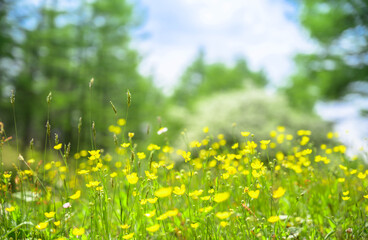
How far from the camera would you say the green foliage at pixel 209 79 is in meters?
23.2

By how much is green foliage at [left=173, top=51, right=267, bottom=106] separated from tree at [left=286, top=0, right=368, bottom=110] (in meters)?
8.68

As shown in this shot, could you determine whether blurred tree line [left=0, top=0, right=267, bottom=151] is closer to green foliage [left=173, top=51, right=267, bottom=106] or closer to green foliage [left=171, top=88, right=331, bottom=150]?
green foliage [left=171, top=88, right=331, bottom=150]

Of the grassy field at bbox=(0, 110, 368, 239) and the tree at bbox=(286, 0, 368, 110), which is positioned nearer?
the grassy field at bbox=(0, 110, 368, 239)

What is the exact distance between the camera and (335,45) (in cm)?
1281

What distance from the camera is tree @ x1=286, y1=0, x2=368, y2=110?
12211 mm

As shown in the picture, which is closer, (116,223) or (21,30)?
(116,223)

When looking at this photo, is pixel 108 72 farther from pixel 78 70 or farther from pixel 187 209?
pixel 187 209

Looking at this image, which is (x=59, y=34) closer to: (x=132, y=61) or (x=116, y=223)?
(x=132, y=61)

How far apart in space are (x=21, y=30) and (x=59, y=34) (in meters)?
1.91

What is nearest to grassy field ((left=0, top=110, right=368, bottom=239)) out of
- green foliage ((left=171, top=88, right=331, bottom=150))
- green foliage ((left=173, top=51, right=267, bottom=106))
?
green foliage ((left=171, top=88, right=331, bottom=150))

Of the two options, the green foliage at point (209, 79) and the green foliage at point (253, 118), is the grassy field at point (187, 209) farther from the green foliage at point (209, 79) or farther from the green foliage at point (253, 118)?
the green foliage at point (209, 79)

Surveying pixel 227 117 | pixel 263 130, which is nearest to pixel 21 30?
pixel 227 117

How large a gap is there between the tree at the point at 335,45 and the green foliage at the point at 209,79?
8.68 metres

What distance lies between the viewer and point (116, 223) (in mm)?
2410
